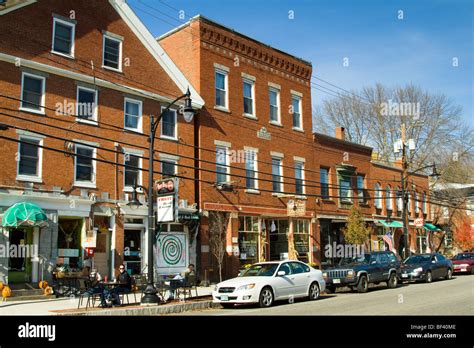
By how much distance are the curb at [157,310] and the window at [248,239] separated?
33.1ft

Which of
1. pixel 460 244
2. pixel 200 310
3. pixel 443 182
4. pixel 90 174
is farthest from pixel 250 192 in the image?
pixel 460 244

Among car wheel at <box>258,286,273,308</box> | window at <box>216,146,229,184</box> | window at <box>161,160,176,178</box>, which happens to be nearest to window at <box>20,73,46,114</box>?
window at <box>161,160,176,178</box>

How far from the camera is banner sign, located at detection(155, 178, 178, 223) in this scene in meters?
Answer: 18.8

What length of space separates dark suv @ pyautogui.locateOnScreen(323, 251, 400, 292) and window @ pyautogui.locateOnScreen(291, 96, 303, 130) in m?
12.6

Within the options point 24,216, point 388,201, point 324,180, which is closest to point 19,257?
point 24,216

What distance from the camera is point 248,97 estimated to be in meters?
30.7

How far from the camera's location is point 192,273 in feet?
74.7

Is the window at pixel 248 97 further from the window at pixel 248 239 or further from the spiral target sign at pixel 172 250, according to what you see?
the spiral target sign at pixel 172 250

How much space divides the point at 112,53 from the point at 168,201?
9.18 m

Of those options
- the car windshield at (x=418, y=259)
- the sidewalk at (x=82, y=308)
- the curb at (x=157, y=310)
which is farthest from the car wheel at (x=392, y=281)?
the curb at (x=157, y=310)

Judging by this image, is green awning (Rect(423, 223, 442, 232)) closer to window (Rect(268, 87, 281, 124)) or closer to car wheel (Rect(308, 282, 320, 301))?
window (Rect(268, 87, 281, 124))

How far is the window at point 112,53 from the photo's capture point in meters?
23.9

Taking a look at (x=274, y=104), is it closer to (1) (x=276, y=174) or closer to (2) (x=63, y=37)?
(1) (x=276, y=174)
